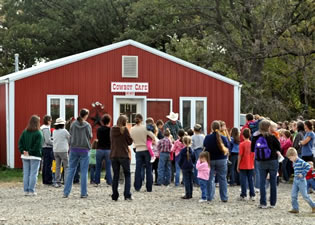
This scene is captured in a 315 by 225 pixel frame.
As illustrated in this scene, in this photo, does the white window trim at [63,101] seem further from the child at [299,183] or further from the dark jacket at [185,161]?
the child at [299,183]

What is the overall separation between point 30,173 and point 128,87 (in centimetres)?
855

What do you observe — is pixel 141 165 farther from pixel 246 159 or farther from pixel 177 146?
pixel 246 159

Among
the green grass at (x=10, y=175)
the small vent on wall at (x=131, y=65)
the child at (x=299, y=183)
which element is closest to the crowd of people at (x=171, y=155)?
the child at (x=299, y=183)

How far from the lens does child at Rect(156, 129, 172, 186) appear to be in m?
16.5

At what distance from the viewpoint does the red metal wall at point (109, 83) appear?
2120 cm

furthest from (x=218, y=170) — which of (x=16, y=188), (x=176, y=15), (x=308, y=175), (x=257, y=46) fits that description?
(x=176, y=15)

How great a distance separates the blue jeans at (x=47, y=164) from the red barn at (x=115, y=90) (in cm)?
467

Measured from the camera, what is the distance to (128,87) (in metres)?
22.4

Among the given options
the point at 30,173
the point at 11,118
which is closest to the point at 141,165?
the point at 30,173

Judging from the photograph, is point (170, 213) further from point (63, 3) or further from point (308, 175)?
point (63, 3)

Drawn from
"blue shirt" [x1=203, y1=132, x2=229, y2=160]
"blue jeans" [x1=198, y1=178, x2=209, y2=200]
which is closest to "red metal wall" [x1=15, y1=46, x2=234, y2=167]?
"blue jeans" [x1=198, y1=178, x2=209, y2=200]

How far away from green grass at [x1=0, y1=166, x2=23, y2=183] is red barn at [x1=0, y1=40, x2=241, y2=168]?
37cm

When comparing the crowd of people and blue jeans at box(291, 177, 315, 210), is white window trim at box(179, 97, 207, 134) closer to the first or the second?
the crowd of people

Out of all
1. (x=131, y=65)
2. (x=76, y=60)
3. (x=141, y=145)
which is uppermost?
(x=76, y=60)
